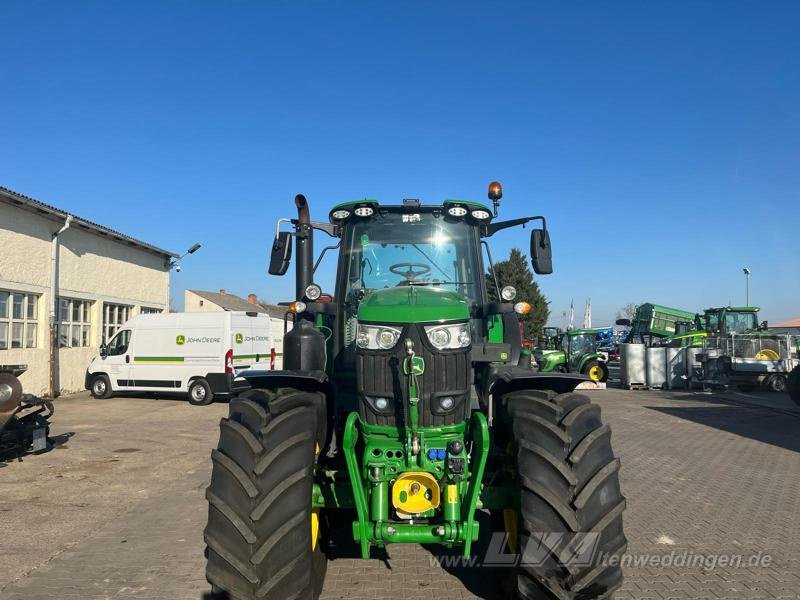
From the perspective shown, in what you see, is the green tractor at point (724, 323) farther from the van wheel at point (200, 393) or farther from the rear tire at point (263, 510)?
the rear tire at point (263, 510)

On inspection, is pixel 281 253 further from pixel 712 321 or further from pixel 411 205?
pixel 712 321

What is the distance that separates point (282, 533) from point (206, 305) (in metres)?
48.1

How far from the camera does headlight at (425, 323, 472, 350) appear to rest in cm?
377

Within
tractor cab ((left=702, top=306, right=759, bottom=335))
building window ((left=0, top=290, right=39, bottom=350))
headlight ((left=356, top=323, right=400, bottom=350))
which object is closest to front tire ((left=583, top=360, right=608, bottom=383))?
tractor cab ((left=702, top=306, right=759, bottom=335))

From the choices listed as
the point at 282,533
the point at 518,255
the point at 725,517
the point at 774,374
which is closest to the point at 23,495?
the point at 282,533

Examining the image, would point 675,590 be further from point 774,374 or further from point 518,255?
point 518,255

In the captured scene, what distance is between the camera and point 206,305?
49031 mm

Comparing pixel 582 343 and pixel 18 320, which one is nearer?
pixel 18 320

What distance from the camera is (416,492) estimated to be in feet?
11.7

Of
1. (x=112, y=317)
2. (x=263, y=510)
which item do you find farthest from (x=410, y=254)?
(x=112, y=317)

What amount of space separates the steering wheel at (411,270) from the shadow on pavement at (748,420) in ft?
28.9

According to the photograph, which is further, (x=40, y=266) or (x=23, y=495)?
(x=40, y=266)

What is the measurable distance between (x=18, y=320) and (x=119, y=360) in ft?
8.58

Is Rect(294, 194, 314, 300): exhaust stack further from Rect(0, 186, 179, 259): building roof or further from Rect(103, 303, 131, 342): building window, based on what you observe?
Rect(103, 303, 131, 342): building window
